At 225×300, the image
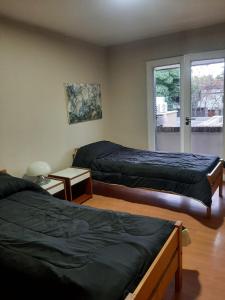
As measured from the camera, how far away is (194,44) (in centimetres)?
398

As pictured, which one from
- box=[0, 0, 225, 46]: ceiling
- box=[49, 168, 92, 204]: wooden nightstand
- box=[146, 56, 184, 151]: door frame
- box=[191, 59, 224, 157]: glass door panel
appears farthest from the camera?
box=[146, 56, 184, 151]: door frame

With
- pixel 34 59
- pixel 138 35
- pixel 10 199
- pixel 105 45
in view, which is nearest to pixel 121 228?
pixel 10 199

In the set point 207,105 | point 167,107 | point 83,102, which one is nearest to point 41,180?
point 83,102

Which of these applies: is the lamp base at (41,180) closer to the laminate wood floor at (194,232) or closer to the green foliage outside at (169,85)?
the laminate wood floor at (194,232)

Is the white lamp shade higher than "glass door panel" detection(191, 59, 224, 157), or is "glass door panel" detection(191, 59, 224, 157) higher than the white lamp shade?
"glass door panel" detection(191, 59, 224, 157)

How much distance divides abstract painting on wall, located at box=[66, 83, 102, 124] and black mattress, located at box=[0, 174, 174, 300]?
83.4 inches

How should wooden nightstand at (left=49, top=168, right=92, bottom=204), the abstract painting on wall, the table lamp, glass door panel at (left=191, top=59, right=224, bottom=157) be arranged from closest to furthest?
the table lamp
wooden nightstand at (left=49, top=168, right=92, bottom=204)
glass door panel at (left=191, top=59, right=224, bottom=157)
the abstract painting on wall

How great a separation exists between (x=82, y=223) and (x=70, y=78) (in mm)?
2702

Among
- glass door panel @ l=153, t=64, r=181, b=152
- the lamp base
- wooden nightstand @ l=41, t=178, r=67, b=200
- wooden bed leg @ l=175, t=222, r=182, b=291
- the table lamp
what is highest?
glass door panel @ l=153, t=64, r=181, b=152

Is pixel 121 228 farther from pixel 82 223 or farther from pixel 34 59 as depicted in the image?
pixel 34 59

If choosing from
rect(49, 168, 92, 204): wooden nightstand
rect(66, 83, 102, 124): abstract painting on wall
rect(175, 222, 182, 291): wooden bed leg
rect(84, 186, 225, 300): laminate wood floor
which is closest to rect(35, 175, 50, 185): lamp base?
rect(49, 168, 92, 204): wooden nightstand

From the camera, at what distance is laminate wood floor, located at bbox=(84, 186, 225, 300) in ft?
6.28

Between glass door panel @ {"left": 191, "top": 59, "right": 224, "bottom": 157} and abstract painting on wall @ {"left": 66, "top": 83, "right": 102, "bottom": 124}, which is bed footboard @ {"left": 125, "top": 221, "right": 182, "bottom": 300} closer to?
glass door panel @ {"left": 191, "top": 59, "right": 224, "bottom": 157}

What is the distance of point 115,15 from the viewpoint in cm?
307
